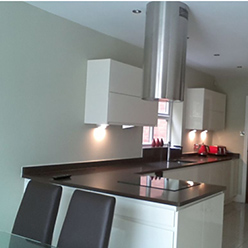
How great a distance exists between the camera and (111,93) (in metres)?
3.56

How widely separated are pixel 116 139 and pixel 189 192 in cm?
172

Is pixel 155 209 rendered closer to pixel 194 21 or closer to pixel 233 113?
pixel 194 21

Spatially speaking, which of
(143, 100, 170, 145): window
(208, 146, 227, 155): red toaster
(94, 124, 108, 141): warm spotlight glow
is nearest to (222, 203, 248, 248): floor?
(208, 146, 227, 155): red toaster

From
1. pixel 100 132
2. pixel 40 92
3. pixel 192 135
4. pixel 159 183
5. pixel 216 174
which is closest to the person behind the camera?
pixel 159 183

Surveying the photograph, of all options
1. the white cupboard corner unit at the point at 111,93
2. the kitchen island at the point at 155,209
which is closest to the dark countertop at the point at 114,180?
the kitchen island at the point at 155,209

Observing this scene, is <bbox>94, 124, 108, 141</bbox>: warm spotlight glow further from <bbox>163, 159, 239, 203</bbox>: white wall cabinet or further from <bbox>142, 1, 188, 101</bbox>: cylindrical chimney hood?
<bbox>142, 1, 188, 101</bbox>: cylindrical chimney hood

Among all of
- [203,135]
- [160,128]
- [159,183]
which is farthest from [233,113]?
[159,183]

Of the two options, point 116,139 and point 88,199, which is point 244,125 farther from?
point 88,199

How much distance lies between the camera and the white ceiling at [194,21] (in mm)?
2906

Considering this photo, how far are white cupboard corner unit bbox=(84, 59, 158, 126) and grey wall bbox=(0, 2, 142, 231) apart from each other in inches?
4.1

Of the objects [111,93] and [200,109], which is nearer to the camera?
[111,93]

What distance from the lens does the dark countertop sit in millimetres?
2493

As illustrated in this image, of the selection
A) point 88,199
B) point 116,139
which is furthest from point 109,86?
point 88,199

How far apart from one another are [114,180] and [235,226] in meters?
2.71
